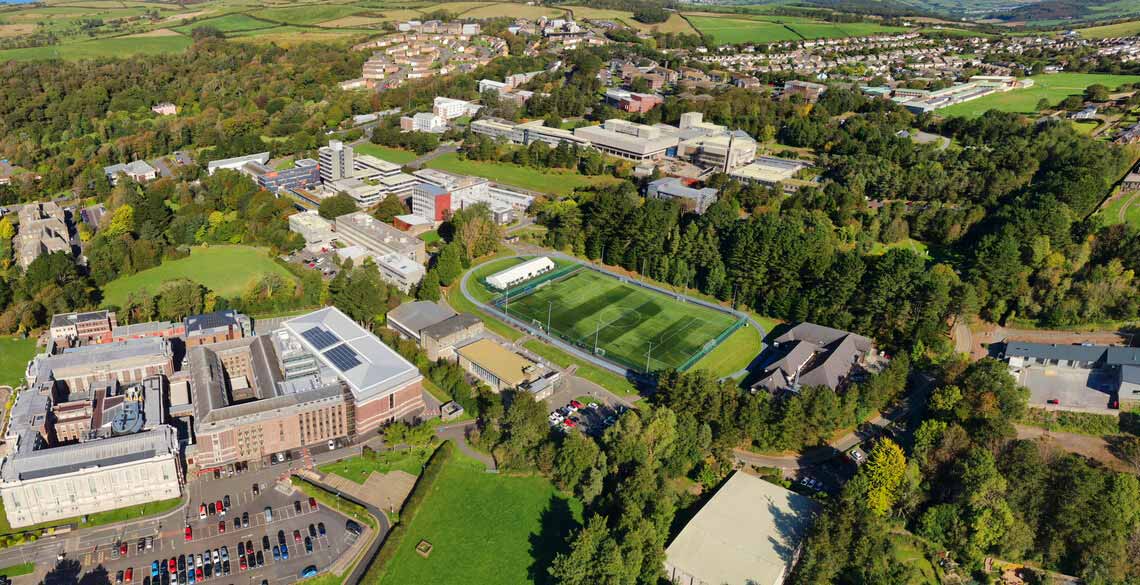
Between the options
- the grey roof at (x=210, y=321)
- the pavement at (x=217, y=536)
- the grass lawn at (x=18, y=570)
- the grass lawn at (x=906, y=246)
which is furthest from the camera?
the grass lawn at (x=906, y=246)

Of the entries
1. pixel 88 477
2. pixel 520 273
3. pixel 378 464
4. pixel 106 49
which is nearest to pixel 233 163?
pixel 520 273

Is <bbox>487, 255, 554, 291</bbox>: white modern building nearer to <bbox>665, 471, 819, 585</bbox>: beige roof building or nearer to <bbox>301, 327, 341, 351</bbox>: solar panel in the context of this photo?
<bbox>301, 327, 341, 351</bbox>: solar panel

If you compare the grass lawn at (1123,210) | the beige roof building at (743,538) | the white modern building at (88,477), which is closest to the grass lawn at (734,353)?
the beige roof building at (743,538)

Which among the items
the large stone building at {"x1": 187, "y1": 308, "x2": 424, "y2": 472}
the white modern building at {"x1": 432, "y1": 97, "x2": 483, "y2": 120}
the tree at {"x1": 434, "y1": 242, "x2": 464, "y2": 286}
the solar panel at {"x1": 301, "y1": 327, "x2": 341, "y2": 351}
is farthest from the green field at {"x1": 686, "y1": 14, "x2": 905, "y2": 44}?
the large stone building at {"x1": 187, "y1": 308, "x2": 424, "y2": 472}

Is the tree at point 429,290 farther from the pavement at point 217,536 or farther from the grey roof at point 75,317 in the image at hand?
the grey roof at point 75,317

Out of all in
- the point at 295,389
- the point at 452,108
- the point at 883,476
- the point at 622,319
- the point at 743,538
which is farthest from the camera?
the point at 452,108

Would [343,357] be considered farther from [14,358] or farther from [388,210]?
[388,210]
